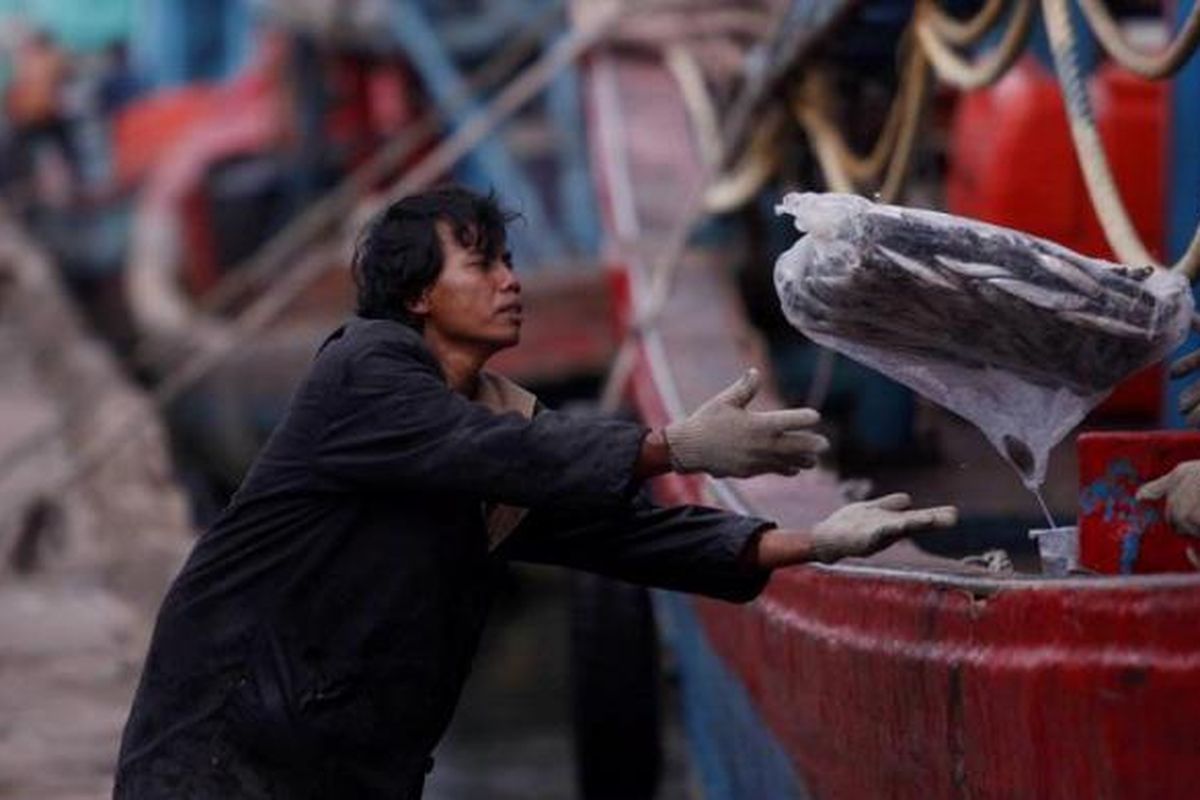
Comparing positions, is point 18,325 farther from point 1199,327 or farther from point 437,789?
point 1199,327

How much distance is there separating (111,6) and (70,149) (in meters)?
2.59

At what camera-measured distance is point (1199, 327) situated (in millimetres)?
3949

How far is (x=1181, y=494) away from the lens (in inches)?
142

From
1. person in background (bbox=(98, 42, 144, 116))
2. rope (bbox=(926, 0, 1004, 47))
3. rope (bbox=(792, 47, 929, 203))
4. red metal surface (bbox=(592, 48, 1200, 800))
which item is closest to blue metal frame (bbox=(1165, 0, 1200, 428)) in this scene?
rope (bbox=(926, 0, 1004, 47))

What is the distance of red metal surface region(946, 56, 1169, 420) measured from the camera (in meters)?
7.36

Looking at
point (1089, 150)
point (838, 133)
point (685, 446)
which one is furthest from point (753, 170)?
point (685, 446)

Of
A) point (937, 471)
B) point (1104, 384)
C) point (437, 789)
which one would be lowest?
point (437, 789)

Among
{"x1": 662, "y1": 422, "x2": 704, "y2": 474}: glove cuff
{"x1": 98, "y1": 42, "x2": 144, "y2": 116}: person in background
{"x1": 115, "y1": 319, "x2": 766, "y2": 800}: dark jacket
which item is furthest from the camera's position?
{"x1": 98, "y1": 42, "x2": 144, "y2": 116}: person in background

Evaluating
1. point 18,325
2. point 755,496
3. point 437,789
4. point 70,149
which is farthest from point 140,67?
point 755,496

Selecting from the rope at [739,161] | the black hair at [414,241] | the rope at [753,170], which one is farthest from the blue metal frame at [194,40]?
the black hair at [414,241]

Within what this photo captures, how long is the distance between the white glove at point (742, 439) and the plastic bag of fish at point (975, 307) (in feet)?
0.76

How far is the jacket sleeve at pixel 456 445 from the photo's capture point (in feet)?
11.8

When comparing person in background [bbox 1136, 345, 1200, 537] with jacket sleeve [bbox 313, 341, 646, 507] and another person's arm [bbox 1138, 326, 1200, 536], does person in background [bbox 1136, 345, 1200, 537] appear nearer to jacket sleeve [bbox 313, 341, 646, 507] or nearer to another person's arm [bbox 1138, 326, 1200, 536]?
another person's arm [bbox 1138, 326, 1200, 536]

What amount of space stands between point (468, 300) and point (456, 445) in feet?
0.79
